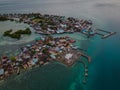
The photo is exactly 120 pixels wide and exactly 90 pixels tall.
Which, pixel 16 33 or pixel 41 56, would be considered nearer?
pixel 41 56

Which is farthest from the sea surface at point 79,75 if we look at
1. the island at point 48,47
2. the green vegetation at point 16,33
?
the green vegetation at point 16,33

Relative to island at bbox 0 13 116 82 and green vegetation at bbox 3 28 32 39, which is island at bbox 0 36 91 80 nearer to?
island at bbox 0 13 116 82

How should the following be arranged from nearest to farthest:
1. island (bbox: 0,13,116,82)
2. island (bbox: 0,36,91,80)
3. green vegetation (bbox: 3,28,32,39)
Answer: island (bbox: 0,36,91,80), island (bbox: 0,13,116,82), green vegetation (bbox: 3,28,32,39)

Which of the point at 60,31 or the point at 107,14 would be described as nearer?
the point at 60,31

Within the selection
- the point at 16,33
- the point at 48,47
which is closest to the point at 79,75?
the point at 48,47

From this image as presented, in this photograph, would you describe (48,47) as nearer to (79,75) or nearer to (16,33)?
(79,75)

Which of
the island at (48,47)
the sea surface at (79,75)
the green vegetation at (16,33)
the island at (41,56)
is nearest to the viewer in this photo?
the sea surface at (79,75)

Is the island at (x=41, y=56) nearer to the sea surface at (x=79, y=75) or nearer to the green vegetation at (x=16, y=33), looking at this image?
the sea surface at (x=79, y=75)

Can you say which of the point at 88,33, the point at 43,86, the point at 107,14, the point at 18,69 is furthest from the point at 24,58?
the point at 107,14

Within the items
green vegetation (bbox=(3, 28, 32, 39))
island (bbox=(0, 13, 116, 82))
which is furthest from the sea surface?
green vegetation (bbox=(3, 28, 32, 39))

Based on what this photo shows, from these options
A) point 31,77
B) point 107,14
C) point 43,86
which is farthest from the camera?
point 107,14

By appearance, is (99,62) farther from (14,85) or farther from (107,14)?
(107,14)
